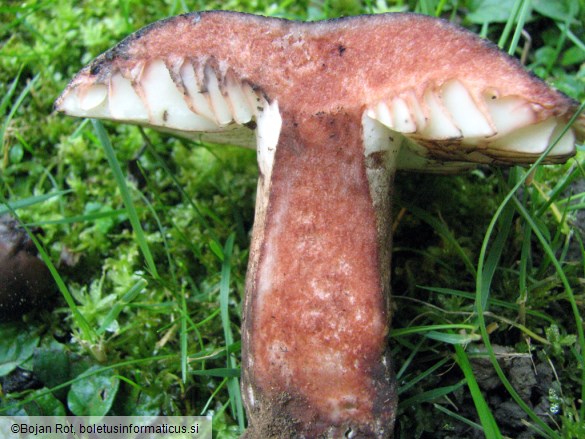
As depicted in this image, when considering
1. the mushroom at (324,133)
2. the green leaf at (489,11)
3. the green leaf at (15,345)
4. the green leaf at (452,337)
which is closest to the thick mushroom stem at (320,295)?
the mushroom at (324,133)

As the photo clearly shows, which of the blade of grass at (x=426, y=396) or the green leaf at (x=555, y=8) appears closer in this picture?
the blade of grass at (x=426, y=396)

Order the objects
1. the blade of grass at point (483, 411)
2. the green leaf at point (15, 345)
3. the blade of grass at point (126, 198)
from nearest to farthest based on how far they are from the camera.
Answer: the blade of grass at point (483, 411)
the blade of grass at point (126, 198)
the green leaf at point (15, 345)

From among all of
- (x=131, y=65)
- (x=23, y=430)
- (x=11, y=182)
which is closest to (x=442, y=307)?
(x=131, y=65)

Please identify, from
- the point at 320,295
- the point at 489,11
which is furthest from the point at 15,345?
the point at 489,11

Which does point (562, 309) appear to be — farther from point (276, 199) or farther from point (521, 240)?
point (276, 199)

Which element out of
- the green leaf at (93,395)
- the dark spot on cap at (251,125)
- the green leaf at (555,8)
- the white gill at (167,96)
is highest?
the green leaf at (555,8)

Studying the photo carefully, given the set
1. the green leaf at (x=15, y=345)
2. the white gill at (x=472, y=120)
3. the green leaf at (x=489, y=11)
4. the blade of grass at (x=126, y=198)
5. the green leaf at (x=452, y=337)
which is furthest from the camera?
the green leaf at (x=489, y=11)

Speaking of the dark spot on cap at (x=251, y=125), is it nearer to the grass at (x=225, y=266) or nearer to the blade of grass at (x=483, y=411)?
the grass at (x=225, y=266)

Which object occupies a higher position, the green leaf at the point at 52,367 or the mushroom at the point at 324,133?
the mushroom at the point at 324,133
